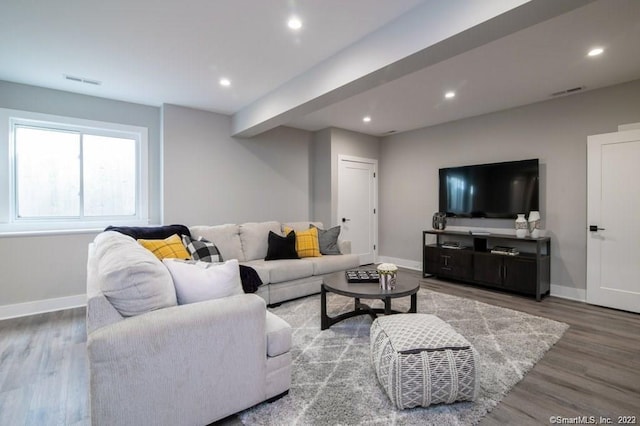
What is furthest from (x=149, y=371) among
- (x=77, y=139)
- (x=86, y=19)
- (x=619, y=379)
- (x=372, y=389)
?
(x=77, y=139)

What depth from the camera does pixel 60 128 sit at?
388 centimetres

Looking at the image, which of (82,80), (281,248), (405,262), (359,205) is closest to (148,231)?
(281,248)

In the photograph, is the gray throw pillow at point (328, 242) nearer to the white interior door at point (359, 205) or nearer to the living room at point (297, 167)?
the living room at point (297, 167)

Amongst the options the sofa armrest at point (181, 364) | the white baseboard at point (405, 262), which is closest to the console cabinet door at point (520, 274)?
the white baseboard at point (405, 262)

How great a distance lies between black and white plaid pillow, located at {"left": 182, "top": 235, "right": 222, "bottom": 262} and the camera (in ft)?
10.5

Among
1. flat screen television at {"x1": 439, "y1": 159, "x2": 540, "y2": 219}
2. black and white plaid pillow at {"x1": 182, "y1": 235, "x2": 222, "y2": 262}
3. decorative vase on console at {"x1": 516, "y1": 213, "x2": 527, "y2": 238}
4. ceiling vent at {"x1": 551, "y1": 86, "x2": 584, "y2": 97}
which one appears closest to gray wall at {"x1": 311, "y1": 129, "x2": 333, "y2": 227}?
flat screen television at {"x1": 439, "y1": 159, "x2": 540, "y2": 219}

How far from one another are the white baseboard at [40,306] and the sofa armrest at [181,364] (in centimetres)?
311

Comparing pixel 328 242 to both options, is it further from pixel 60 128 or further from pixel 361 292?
pixel 60 128

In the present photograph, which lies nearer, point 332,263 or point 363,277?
point 363,277

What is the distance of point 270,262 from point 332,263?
80cm

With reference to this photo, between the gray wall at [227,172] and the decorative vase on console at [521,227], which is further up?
the gray wall at [227,172]

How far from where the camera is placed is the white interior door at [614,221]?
3.40 m

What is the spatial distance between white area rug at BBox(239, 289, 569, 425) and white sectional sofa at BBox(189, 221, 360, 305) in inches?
7.6

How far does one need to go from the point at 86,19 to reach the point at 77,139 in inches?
85.4
